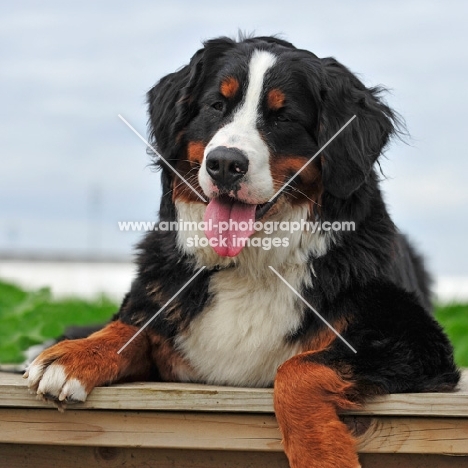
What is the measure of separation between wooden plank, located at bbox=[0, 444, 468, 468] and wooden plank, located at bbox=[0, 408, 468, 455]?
8 cm

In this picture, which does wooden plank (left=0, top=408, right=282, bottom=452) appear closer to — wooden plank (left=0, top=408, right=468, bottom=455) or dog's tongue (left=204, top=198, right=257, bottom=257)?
wooden plank (left=0, top=408, right=468, bottom=455)

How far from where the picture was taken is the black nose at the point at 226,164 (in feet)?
9.51

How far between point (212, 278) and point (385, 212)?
31.2 inches

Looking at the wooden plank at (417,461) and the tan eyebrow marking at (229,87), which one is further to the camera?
the tan eyebrow marking at (229,87)

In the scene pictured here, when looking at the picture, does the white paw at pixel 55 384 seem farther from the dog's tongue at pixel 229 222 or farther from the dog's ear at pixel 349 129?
the dog's ear at pixel 349 129

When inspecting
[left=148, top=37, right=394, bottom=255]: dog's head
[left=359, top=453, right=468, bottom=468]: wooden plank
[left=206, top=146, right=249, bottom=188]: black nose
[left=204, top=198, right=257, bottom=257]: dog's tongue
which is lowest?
[left=359, top=453, right=468, bottom=468]: wooden plank

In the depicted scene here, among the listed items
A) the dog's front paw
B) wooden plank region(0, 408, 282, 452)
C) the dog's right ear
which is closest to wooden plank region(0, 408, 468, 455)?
wooden plank region(0, 408, 282, 452)

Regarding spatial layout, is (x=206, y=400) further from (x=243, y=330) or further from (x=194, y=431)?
(x=243, y=330)

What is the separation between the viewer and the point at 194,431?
293cm

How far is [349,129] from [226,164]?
1.95ft

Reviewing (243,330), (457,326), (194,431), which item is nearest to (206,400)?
(194,431)

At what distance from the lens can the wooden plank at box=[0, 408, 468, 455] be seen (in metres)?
2.86

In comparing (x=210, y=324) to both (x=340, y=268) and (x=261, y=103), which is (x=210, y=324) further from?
(x=261, y=103)
